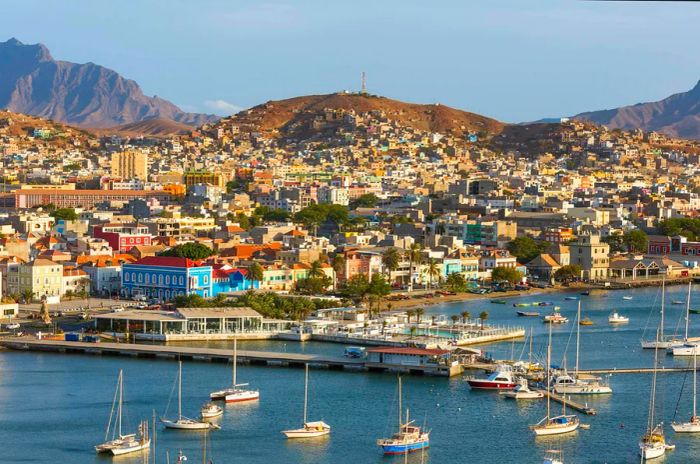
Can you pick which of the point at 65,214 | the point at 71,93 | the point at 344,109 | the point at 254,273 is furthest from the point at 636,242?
the point at 71,93

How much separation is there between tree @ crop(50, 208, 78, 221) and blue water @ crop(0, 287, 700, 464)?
51.6 ft

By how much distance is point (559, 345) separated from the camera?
59.6 ft

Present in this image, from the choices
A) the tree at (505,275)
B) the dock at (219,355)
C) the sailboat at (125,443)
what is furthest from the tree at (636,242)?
the sailboat at (125,443)

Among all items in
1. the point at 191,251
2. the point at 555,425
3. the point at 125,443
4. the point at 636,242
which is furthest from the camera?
the point at 636,242

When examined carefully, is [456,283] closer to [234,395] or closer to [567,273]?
[567,273]

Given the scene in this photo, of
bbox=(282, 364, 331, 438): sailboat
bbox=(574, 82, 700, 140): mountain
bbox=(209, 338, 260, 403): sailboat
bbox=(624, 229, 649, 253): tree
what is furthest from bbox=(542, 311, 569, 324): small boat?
bbox=(574, 82, 700, 140): mountain

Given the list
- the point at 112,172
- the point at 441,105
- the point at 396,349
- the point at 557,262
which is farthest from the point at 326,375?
the point at 441,105

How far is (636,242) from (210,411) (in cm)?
2034

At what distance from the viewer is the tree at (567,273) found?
27.9 m

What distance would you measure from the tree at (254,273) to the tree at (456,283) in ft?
12.2

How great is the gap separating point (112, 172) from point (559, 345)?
118 feet

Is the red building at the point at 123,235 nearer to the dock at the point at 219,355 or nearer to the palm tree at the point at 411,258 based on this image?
the palm tree at the point at 411,258

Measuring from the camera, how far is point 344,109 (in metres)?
72.4

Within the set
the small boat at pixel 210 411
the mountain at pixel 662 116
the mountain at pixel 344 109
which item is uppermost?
the mountain at pixel 662 116
